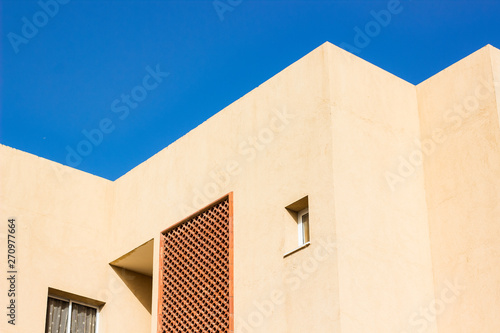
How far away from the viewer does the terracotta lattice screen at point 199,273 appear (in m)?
13.1

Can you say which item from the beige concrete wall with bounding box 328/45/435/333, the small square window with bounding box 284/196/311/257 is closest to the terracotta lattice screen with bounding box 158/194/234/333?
the small square window with bounding box 284/196/311/257

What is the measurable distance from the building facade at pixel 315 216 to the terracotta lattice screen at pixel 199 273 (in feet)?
0.08

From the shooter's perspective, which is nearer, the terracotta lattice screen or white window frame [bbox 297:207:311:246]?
white window frame [bbox 297:207:311:246]

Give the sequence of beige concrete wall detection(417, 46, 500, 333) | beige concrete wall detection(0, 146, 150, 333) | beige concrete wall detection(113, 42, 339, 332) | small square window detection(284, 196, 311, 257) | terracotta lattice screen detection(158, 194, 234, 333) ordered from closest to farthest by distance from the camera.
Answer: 1. beige concrete wall detection(113, 42, 339, 332)
2. beige concrete wall detection(417, 46, 500, 333)
3. small square window detection(284, 196, 311, 257)
4. terracotta lattice screen detection(158, 194, 234, 333)
5. beige concrete wall detection(0, 146, 150, 333)

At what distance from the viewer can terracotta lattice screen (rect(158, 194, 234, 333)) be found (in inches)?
516

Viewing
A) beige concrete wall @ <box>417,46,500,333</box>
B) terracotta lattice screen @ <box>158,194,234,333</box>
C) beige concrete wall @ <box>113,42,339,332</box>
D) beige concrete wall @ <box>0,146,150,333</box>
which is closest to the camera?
beige concrete wall @ <box>113,42,339,332</box>

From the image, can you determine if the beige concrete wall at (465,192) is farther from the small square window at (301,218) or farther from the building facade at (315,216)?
the small square window at (301,218)

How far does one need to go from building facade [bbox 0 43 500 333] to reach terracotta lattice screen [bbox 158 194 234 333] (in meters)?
0.02

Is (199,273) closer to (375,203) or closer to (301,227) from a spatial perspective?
(301,227)

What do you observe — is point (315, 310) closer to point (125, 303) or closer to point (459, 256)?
point (459, 256)

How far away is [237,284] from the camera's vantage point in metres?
12.8

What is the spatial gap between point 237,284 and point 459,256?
299 centimetres

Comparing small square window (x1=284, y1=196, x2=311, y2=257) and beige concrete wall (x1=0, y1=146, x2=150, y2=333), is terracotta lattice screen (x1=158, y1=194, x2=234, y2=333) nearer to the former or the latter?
small square window (x1=284, y1=196, x2=311, y2=257)

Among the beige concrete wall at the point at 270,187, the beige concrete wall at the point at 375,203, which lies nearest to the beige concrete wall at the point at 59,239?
the beige concrete wall at the point at 270,187
